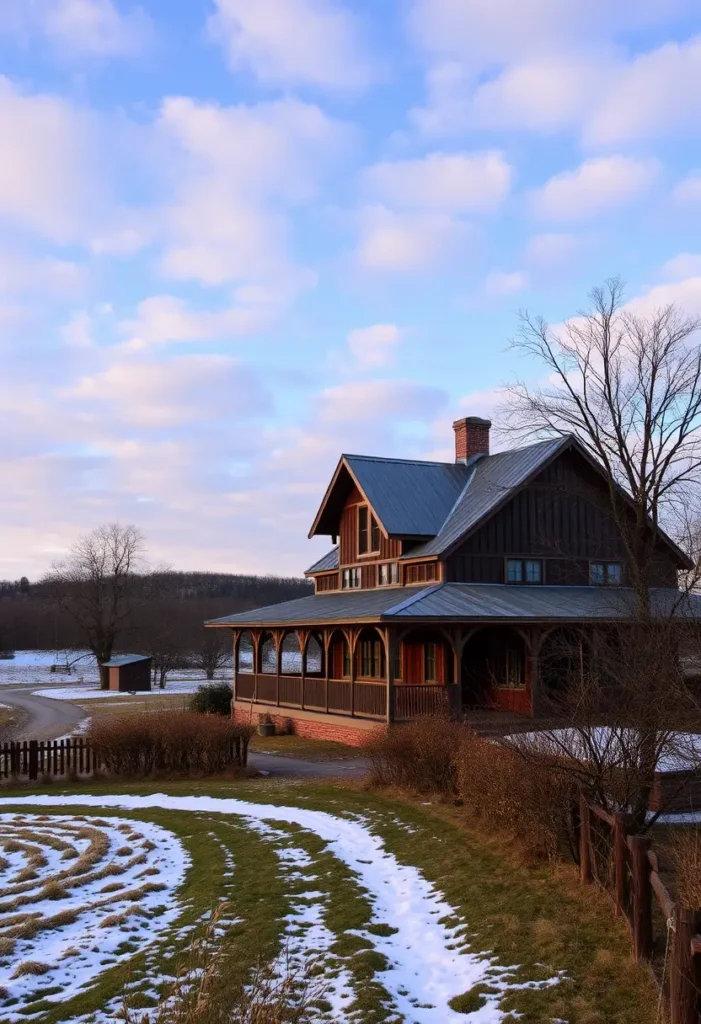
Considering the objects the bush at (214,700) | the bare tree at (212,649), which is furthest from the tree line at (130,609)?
the bush at (214,700)

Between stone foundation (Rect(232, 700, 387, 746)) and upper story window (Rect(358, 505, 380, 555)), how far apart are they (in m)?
5.69

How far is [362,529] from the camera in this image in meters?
30.1

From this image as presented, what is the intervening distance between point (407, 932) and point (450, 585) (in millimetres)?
17187

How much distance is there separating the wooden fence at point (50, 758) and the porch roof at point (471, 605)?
722cm

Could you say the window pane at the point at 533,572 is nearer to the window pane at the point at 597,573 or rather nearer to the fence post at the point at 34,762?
the window pane at the point at 597,573

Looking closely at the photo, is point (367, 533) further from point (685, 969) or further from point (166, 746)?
point (685, 969)

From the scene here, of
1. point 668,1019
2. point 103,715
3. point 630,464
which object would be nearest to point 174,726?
point 630,464

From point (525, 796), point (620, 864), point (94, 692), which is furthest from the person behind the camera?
point (94, 692)

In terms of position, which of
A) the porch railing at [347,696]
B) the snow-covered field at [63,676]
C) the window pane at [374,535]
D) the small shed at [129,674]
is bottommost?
the snow-covered field at [63,676]

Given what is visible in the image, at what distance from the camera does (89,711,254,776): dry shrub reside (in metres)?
19.1

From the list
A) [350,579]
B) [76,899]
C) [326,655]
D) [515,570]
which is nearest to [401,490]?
[350,579]

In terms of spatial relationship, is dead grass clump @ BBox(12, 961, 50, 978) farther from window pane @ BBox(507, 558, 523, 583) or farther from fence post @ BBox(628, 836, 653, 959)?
window pane @ BBox(507, 558, 523, 583)

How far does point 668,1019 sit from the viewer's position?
5520 millimetres

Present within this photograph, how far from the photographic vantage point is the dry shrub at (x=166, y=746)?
753 inches
